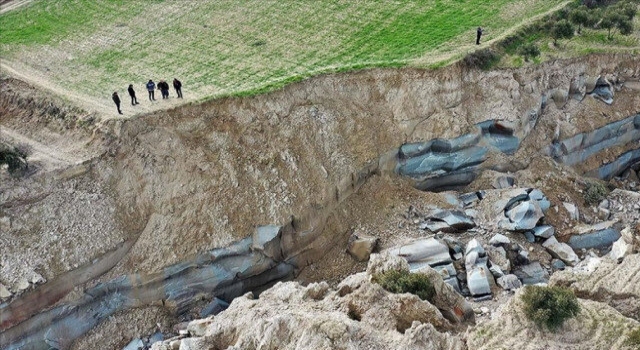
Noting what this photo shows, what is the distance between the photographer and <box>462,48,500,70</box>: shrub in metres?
33.2

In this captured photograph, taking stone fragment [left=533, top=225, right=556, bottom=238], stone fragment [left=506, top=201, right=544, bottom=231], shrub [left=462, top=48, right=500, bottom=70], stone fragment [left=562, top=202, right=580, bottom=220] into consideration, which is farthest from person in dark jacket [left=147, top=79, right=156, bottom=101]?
stone fragment [left=562, top=202, right=580, bottom=220]

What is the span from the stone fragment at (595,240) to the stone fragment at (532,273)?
9.06 feet

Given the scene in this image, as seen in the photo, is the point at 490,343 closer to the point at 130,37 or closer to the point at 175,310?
the point at 175,310

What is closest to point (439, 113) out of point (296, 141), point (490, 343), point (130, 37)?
point (296, 141)

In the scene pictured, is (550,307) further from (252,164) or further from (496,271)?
(252,164)

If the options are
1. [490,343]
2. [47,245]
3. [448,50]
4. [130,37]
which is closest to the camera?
[490,343]

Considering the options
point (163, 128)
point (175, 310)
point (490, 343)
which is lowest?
point (175, 310)

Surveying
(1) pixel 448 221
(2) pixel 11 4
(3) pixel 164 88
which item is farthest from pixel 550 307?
(2) pixel 11 4

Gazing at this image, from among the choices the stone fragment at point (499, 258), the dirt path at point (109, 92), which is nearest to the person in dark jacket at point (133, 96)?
the dirt path at point (109, 92)

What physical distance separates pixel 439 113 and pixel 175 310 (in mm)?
16297

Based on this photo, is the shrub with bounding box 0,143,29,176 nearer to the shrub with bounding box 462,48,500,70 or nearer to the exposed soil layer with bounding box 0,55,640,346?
the exposed soil layer with bounding box 0,55,640,346

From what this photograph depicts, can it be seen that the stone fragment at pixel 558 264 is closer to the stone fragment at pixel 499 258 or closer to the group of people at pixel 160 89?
the stone fragment at pixel 499 258

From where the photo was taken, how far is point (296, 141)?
3012cm

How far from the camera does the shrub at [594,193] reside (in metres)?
32.1
